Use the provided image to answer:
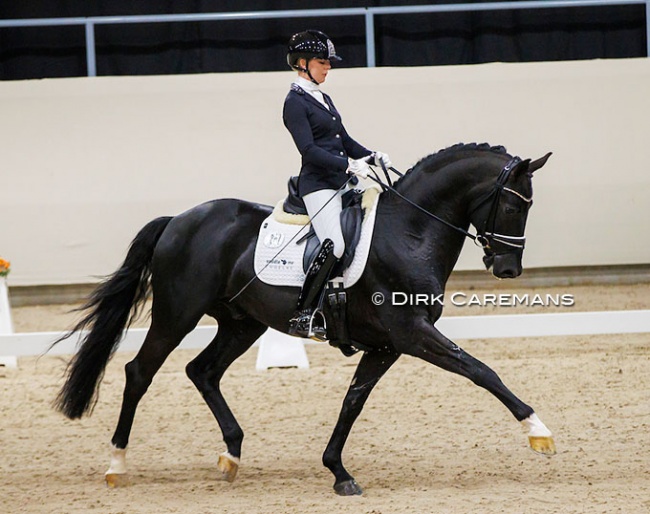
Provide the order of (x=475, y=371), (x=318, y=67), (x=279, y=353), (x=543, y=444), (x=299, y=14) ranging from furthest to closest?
1. (x=299, y=14)
2. (x=279, y=353)
3. (x=318, y=67)
4. (x=475, y=371)
5. (x=543, y=444)

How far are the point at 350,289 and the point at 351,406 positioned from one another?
1.69 ft

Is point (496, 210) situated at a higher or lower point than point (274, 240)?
higher

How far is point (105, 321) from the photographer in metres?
4.22

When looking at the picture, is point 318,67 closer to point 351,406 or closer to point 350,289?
point 350,289

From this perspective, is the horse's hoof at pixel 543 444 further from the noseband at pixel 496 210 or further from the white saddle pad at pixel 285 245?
the white saddle pad at pixel 285 245

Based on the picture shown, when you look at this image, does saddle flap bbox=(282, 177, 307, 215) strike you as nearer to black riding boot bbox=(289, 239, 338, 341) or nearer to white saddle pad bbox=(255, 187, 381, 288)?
white saddle pad bbox=(255, 187, 381, 288)

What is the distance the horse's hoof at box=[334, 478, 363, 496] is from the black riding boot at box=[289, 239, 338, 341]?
0.62m

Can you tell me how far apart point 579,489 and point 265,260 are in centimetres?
161

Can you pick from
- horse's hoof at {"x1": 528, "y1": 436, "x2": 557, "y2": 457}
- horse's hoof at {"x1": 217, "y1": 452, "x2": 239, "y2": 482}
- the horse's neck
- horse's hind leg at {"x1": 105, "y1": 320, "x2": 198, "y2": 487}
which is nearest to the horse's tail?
horse's hind leg at {"x1": 105, "y1": 320, "x2": 198, "y2": 487}

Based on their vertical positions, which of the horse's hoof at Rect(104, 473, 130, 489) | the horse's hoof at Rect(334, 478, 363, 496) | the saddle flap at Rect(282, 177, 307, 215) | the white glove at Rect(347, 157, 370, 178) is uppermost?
the white glove at Rect(347, 157, 370, 178)

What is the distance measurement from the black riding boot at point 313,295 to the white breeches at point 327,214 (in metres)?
0.03

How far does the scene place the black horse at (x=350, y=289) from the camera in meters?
3.64

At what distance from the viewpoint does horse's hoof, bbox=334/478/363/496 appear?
371 centimetres

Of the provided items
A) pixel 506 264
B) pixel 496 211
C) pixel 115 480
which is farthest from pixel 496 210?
pixel 115 480
